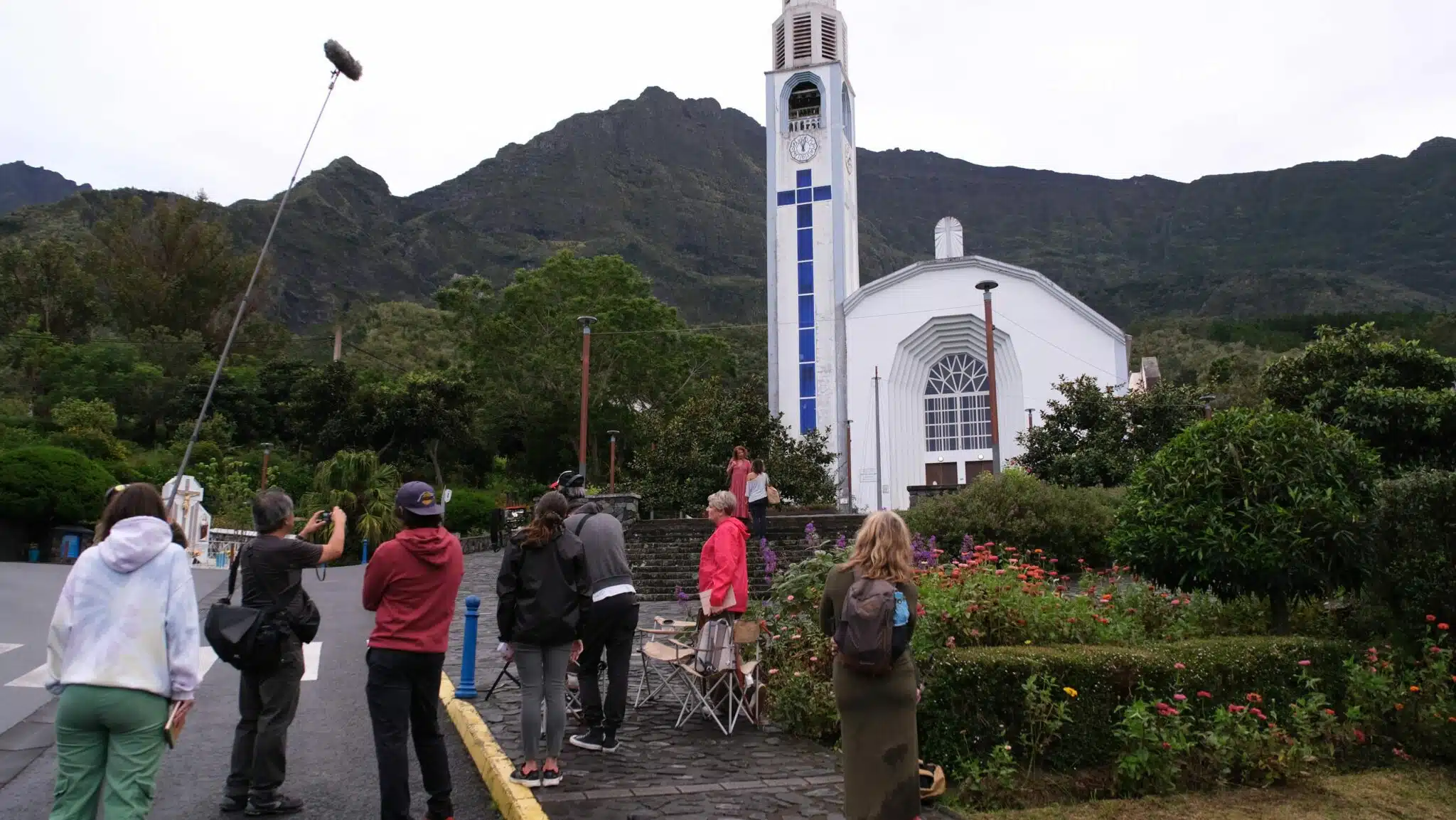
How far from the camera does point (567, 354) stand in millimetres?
40750

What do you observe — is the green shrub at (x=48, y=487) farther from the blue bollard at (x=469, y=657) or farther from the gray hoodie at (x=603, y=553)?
the gray hoodie at (x=603, y=553)

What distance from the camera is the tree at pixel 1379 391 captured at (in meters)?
11.8

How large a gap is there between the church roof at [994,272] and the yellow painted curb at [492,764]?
94.9 ft

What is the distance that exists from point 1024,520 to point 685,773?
386 inches

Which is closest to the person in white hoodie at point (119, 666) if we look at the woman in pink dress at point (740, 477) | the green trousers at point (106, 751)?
the green trousers at point (106, 751)

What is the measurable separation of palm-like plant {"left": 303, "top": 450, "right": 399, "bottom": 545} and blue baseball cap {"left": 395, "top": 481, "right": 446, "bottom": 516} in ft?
76.5

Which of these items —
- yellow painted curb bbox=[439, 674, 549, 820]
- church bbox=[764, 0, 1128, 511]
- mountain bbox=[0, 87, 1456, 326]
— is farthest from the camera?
mountain bbox=[0, 87, 1456, 326]

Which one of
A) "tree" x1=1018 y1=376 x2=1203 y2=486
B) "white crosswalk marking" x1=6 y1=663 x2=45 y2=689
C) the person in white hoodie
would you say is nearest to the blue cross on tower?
"tree" x1=1018 y1=376 x2=1203 y2=486

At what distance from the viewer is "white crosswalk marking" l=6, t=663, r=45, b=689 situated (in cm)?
889

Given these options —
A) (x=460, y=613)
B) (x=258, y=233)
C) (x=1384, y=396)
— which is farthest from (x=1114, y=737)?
(x=258, y=233)

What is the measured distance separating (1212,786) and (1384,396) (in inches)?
322

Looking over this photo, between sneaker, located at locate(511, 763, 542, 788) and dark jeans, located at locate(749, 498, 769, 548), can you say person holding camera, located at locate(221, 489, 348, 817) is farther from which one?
dark jeans, located at locate(749, 498, 769, 548)

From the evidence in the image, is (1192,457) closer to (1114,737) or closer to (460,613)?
(1114,737)

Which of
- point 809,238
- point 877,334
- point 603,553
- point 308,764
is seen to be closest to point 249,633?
point 308,764
